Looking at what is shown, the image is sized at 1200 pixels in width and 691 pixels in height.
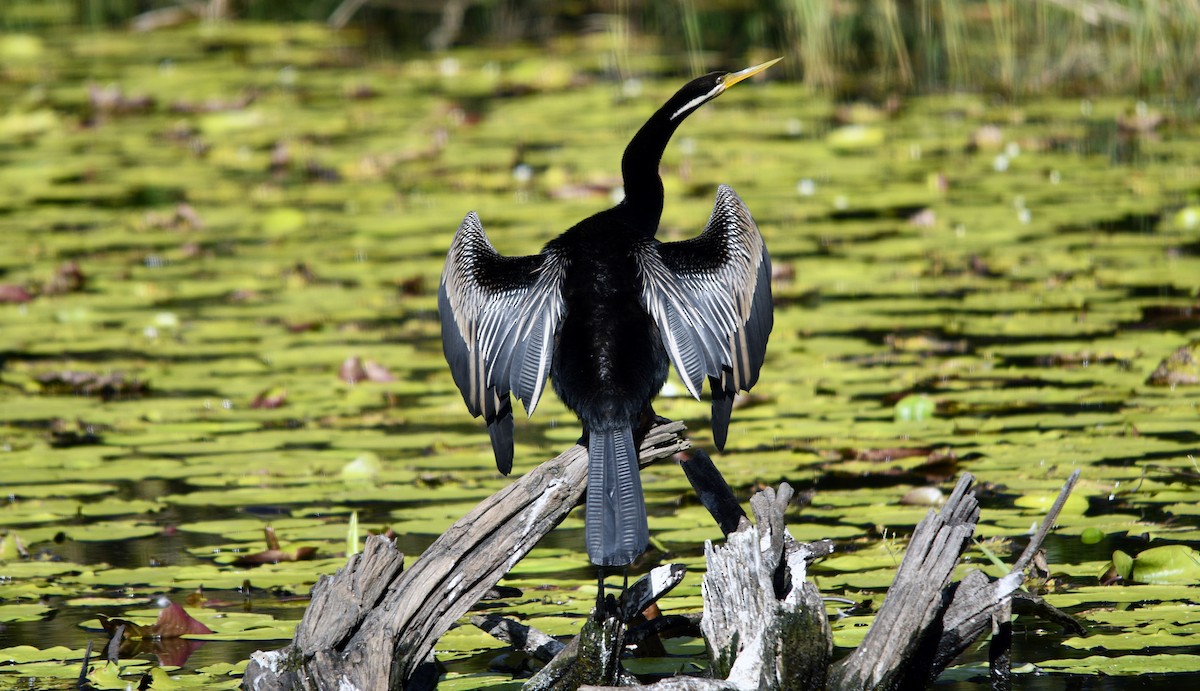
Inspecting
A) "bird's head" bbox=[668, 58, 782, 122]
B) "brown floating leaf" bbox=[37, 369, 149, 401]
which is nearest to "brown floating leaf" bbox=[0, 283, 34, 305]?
"brown floating leaf" bbox=[37, 369, 149, 401]

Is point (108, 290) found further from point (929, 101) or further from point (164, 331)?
point (929, 101)

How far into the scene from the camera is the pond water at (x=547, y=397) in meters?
4.23

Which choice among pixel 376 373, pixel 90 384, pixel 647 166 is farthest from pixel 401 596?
pixel 90 384

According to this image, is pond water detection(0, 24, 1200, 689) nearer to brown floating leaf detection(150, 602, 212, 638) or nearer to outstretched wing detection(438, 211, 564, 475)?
brown floating leaf detection(150, 602, 212, 638)

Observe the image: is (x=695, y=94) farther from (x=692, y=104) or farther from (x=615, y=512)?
(x=615, y=512)

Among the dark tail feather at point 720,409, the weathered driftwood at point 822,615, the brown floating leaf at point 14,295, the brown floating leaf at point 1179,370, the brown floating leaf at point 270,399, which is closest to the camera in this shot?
the weathered driftwood at point 822,615

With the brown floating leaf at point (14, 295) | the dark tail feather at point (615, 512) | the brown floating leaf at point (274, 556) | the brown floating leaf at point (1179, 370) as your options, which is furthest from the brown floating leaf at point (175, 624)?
the brown floating leaf at point (14, 295)

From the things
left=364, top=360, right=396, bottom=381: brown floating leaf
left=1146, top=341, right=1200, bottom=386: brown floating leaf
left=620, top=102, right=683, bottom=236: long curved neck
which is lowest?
left=1146, top=341, right=1200, bottom=386: brown floating leaf

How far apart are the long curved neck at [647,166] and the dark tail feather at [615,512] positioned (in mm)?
A: 1099

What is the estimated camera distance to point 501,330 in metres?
3.87

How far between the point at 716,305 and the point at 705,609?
85 centimetres

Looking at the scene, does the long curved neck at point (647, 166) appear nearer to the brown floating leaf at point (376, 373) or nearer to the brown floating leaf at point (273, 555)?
the brown floating leaf at point (273, 555)

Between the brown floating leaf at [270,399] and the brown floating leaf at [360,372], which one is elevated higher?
the brown floating leaf at [360,372]

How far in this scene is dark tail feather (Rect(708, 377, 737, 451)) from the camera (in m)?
3.77
